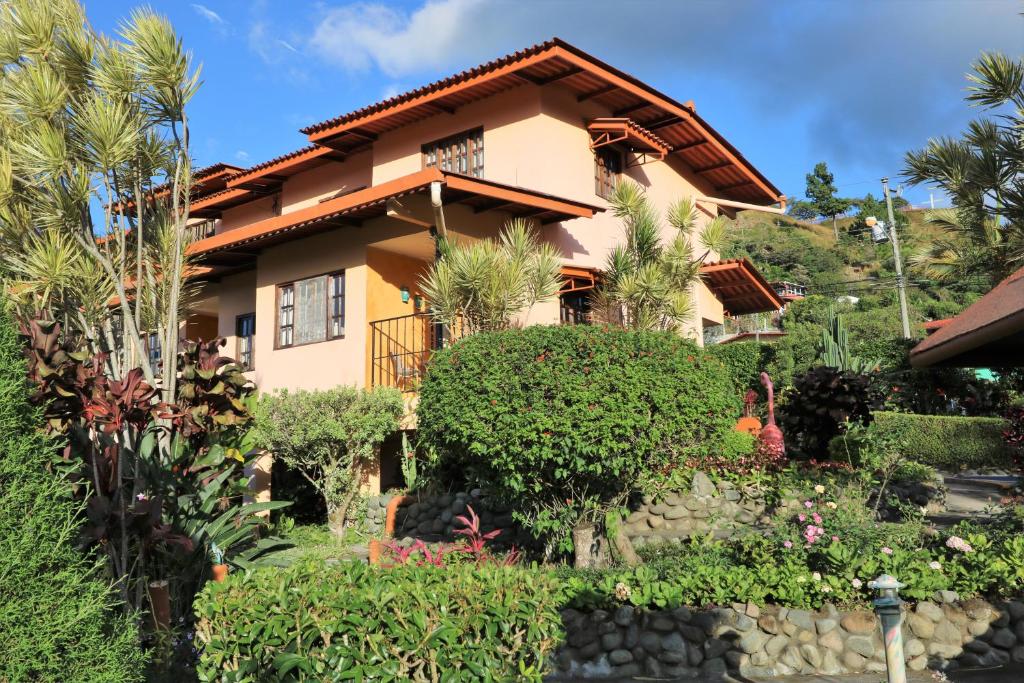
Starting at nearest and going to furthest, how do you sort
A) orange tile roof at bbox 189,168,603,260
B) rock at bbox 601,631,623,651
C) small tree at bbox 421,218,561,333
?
rock at bbox 601,631,623,651 → small tree at bbox 421,218,561,333 → orange tile roof at bbox 189,168,603,260

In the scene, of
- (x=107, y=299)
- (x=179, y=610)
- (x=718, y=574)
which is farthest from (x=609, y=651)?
(x=107, y=299)

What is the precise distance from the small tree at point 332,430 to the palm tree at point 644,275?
386 cm

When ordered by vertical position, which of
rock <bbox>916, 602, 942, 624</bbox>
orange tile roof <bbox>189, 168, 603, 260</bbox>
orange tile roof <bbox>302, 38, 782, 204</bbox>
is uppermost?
orange tile roof <bbox>302, 38, 782, 204</bbox>

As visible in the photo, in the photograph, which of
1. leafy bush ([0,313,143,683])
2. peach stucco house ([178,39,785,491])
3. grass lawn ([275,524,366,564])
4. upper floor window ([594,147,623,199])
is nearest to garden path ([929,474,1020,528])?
peach stucco house ([178,39,785,491])

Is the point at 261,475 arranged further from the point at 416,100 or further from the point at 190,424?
the point at 416,100

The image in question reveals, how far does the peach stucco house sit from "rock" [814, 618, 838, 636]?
7326mm

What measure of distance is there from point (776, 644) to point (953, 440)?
11823mm

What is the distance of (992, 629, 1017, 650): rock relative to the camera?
691 cm

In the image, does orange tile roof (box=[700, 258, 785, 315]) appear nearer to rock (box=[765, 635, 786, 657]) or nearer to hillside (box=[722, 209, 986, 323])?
rock (box=[765, 635, 786, 657])

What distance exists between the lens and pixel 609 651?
22.3ft

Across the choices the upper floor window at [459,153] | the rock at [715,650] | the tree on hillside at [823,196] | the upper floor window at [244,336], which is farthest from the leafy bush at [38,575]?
the tree on hillside at [823,196]

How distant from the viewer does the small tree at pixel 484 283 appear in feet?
35.4

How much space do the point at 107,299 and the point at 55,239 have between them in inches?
30.2

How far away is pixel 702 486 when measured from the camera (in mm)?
11039
